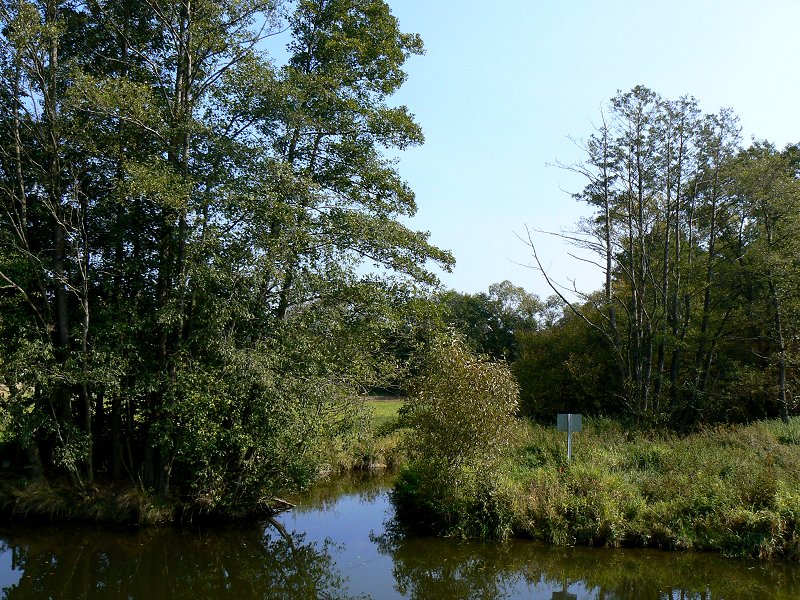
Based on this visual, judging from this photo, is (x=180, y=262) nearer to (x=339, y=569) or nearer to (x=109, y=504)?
(x=109, y=504)

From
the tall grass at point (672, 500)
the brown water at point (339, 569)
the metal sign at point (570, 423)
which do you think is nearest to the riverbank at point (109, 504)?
the brown water at point (339, 569)

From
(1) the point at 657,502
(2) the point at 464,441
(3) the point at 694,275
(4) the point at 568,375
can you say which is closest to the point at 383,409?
(4) the point at 568,375

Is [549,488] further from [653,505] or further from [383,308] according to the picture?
[383,308]

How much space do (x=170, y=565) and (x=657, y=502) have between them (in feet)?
33.6

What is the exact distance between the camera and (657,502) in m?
13.7

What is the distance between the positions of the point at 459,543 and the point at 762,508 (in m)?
6.21

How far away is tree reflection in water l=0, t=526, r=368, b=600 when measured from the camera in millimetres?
11430

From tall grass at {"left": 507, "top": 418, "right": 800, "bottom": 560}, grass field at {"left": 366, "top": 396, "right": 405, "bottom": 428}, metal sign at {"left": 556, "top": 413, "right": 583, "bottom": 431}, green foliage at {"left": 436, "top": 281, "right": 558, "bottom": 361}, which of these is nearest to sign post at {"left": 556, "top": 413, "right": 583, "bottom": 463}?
metal sign at {"left": 556, "top": 413, "right": 583, "bottom": 431}

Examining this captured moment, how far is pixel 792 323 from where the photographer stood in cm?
2420

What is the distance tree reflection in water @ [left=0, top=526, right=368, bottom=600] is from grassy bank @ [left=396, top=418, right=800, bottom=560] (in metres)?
3.36

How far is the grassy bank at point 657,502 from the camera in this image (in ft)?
41.5

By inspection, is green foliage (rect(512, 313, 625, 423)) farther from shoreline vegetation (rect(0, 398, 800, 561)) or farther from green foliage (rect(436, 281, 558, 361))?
green foliage (rect(436, 281, 558, 361))

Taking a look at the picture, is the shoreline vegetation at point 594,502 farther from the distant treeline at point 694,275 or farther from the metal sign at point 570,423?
the distant treeline at point 694,275

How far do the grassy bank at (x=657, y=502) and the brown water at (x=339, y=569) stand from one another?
38 cm
